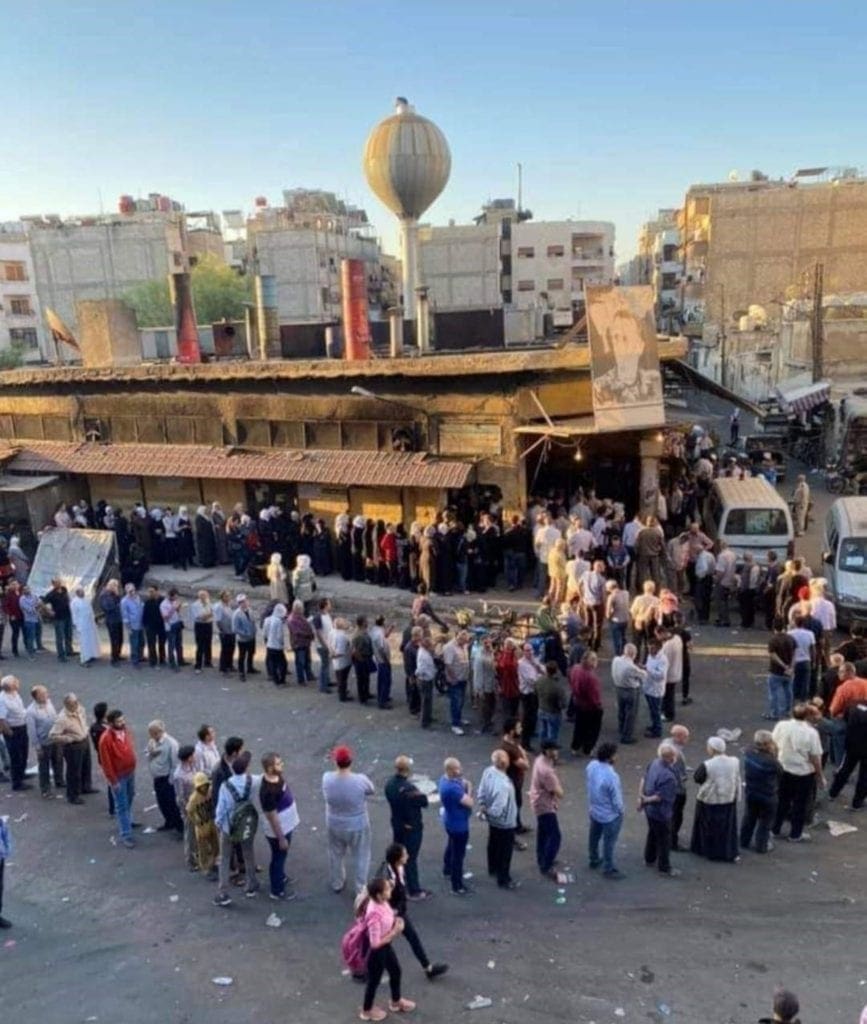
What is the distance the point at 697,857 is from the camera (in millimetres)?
8289

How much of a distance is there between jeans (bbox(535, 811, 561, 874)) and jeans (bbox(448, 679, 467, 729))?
3.26 metres

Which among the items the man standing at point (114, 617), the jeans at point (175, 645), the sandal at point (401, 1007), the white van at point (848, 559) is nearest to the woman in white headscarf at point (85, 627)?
the man standing at point (114, 617)

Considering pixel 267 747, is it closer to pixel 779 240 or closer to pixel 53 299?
pixel 779 240

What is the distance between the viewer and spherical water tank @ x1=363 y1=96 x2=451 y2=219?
31.0 metres

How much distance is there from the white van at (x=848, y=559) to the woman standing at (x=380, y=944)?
10.2 meters

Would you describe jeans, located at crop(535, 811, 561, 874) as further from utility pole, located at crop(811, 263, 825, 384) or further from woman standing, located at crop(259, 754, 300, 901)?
utility pole, located at crop(811, 263, 825, 384)

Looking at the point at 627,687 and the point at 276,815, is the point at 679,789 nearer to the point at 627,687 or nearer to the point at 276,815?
the point at 627,687

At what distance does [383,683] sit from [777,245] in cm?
5547

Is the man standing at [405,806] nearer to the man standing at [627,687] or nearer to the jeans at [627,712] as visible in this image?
the man standing at [627,687]

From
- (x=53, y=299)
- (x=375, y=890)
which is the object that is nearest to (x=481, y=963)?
(x=375, y=890)

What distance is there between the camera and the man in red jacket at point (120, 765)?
28.3 ft

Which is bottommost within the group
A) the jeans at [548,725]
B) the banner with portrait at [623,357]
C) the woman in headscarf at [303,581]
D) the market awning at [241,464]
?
the jeans at [548,725]

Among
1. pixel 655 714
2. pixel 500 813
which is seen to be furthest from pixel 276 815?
pixel 655 714

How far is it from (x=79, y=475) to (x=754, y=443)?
2233 cm
